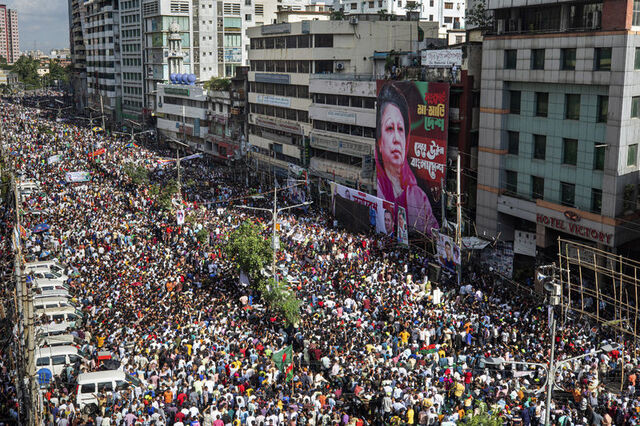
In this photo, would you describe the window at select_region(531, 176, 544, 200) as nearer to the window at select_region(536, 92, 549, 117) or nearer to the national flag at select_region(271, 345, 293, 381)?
the window at select_region(536, 92, 549, 117)

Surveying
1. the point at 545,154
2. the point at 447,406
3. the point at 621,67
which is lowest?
the point at 447,406

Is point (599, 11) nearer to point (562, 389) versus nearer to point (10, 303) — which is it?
point (562, 389)

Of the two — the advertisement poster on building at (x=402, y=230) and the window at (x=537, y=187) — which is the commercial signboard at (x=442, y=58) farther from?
the advertisement poster on building at (x=402, y=230)

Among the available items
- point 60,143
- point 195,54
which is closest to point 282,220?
point 60,143

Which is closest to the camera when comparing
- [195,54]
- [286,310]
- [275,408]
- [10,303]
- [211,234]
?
[275,408]

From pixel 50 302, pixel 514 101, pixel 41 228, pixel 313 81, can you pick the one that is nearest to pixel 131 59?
pixel 313 81

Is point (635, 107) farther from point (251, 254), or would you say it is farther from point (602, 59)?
point (251, 254)
